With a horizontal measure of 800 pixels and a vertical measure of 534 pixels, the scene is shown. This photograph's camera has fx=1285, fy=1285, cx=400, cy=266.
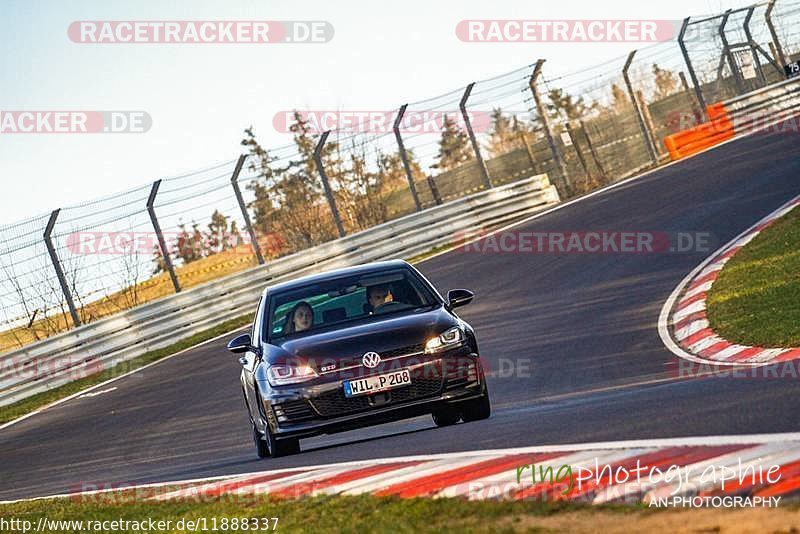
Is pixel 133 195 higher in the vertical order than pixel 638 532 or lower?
higher

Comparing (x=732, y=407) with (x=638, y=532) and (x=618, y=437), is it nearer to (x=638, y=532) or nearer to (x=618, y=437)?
(x=618, y=437)

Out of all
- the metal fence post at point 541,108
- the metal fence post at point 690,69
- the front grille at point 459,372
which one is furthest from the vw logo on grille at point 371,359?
the metal fence post at point 690,69

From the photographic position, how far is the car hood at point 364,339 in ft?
31.8

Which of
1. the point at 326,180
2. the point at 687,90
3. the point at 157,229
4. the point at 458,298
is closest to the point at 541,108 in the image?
the point at 326,180

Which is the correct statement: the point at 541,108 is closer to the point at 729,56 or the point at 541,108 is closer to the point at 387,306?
the point at 729,56

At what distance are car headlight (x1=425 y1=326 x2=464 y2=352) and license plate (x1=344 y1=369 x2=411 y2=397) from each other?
0.34 metres

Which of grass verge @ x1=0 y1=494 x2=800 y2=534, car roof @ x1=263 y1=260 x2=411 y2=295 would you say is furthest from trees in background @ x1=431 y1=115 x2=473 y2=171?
grass verge @ x1=0 y1=494 x2=800 y2=534

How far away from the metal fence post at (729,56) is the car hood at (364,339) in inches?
984

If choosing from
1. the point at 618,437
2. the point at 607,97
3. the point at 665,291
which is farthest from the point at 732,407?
the point at 607,97

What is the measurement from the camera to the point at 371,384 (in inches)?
376

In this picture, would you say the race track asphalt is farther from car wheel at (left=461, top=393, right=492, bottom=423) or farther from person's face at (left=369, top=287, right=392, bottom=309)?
person's face at (left=369, top=287, right=392, bottom=309)

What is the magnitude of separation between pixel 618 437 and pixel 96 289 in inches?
678

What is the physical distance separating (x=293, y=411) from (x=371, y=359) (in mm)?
717

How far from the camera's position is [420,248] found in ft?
83.4
